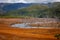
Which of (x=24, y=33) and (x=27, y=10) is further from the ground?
(x=27, y=10)

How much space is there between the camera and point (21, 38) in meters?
1.57

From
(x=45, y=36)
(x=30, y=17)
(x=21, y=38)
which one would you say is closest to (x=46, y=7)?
(x=30, y=17)

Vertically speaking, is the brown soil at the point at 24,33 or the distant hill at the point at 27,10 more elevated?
the distant hill at the point at 27,10

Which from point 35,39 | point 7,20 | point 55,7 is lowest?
point 35,39

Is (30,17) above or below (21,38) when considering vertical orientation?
above

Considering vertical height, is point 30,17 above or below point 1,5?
below

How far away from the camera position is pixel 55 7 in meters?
1.60

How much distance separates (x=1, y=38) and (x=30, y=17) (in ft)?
1.30

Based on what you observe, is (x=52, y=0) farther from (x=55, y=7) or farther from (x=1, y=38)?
(x=1, y=38)

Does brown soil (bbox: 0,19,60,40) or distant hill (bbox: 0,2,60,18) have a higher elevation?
distant hill (bbox: 0,2,60,18)

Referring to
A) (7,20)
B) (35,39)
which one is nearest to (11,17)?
(7,20)

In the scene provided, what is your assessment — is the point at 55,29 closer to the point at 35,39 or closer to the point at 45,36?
the point at 45,36

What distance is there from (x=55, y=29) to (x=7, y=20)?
54 cm

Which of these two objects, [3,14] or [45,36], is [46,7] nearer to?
[45,36]
